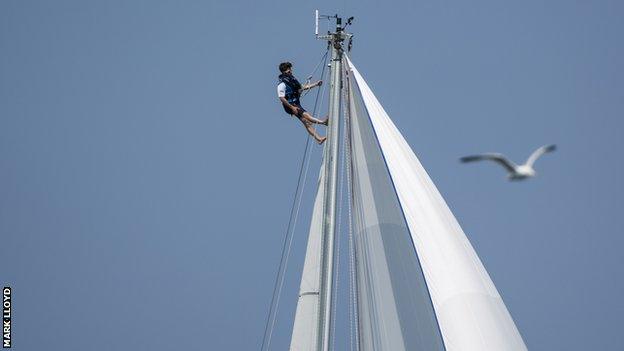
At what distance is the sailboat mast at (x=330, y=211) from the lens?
19.1 m

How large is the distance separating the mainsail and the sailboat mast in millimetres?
19

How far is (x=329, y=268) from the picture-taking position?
1931cm

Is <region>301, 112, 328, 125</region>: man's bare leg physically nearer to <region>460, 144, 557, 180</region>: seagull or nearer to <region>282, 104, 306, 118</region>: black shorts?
<region>282, 104, 306, 118</region>: black shorts

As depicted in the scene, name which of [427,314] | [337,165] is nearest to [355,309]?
[427,314]

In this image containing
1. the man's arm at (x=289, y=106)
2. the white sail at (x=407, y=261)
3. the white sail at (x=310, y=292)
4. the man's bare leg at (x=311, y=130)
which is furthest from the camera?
the man's arm at (x=289, y=106)

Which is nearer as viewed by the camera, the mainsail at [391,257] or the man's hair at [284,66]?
the mainsail at [391,257]

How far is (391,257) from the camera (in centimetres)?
2078

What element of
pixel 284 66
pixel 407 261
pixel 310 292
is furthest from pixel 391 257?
pixel 284 66

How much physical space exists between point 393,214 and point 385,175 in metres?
0.80

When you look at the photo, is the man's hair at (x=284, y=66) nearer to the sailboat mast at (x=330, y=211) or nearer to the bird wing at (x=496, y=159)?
the sailboat mast at (x=330, y=211)

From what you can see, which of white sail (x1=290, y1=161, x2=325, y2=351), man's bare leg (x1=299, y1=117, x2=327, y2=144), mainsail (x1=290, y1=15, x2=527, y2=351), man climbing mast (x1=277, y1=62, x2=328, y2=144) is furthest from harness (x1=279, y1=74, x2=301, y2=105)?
white sail (x1=290, y1=161, x2=325, y2=351)

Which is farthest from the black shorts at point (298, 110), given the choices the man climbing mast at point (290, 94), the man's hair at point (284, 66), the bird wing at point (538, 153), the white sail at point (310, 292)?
the bird wing at point (538, 153)

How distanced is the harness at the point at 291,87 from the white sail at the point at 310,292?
191 cm

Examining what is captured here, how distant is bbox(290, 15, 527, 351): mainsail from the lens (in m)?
18.9
